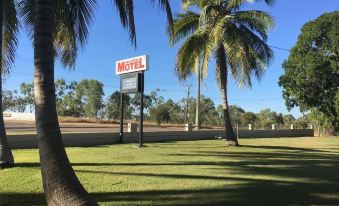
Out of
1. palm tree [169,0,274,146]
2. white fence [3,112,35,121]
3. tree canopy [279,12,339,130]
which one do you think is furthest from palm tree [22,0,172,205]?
white fence [3,112,35,121]

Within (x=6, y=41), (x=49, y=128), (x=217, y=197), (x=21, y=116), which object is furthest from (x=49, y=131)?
(x=21, y=116)

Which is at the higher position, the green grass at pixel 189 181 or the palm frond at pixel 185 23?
the palm frond at pixel 185 23

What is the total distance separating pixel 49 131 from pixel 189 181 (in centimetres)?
469

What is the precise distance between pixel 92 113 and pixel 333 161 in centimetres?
7200

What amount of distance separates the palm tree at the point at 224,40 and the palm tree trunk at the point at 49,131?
14.0 meters

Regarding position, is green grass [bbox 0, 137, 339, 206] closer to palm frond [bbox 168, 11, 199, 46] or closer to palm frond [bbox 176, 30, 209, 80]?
palm frond [bbox 176, 30, 209, 80]

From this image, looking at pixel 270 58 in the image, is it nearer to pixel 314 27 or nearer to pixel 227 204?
pixel 314 27

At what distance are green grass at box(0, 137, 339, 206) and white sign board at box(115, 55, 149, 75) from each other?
853cm

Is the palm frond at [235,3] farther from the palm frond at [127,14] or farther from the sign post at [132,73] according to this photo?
the palm frond at [127,14]

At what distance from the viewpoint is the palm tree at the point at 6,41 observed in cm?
1250

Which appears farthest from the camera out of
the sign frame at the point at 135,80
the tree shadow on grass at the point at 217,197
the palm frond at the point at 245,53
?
the sign frame at the point at 135,80

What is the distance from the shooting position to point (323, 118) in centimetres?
3578

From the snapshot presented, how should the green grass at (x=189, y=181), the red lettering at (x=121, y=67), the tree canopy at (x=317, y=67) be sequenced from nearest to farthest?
1. the green grass at (x=189, y=181)
2. the red lettering at (x=121, y=67)
3. the tree canopy at (x=317, y=67)

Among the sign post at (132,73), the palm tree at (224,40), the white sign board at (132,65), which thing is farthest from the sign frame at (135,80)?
the palm tree at (224,40)
